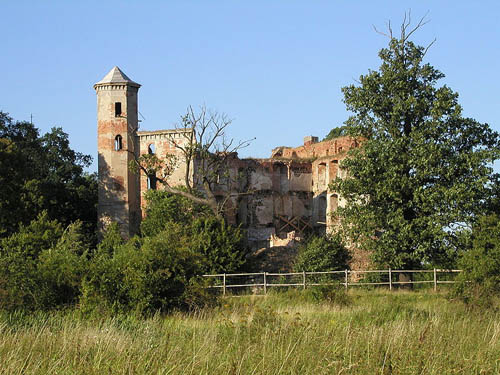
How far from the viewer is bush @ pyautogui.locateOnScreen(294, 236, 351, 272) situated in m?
26.8

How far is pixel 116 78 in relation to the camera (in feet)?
134

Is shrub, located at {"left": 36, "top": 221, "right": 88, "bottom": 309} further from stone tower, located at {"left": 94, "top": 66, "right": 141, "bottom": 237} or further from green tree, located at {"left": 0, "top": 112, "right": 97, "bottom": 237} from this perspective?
stone tower, located at {"left": 94, "top": 66, "right": 141, "bottom": 237}

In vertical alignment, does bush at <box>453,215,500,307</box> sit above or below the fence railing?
above

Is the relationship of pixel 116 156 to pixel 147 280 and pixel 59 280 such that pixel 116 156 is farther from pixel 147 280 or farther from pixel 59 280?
pixel 147 280

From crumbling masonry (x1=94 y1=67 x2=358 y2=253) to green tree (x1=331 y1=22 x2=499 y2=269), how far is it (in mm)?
11611

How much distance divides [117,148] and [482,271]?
26.4m

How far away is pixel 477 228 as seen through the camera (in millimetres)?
21219

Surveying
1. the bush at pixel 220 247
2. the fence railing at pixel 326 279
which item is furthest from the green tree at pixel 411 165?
the bush at pixel 220 247

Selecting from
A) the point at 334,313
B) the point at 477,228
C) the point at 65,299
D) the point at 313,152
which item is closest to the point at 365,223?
the point at 477,228

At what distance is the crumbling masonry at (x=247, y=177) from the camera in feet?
131

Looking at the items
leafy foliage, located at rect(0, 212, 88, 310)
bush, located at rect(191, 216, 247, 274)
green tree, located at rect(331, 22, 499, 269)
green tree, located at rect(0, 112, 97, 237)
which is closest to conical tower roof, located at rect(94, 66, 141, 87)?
green tree, located at rect(0, 112, 97, 237)

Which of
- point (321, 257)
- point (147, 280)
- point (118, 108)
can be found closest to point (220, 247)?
point (321, 257)

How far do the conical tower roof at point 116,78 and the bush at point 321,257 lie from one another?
17.3 meters

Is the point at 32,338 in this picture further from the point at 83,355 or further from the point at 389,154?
the point at 389,154
